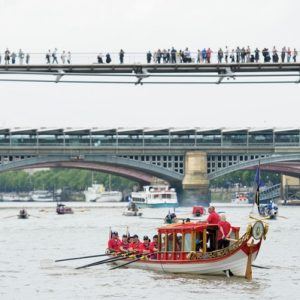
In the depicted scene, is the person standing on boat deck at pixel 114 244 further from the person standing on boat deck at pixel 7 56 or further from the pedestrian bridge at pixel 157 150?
the pedestrian bridge at pixel 157 150

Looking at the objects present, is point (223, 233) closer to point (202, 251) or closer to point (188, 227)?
point (202, 251)

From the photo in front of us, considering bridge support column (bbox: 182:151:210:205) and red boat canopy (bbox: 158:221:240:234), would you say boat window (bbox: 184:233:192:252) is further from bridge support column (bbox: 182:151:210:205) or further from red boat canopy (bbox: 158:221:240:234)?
bridge support column (bbox: 182:151:210:205)

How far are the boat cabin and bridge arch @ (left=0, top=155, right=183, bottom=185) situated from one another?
85624mm

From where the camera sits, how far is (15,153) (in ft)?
486

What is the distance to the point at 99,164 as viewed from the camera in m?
158

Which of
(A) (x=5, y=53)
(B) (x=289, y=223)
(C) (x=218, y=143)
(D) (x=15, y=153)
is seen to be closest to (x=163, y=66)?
(A) (x=5, y=53)

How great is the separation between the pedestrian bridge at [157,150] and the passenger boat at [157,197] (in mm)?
1640

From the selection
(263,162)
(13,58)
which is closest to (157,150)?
(263,162)

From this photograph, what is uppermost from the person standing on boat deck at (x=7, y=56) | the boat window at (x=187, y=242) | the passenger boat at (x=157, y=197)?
the person standing on boat deck at (x=7, y=56)

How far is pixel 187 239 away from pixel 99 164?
9783 centimetres

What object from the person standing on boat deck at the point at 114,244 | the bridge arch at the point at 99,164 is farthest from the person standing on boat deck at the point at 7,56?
the bridge arch at the point at 99,164

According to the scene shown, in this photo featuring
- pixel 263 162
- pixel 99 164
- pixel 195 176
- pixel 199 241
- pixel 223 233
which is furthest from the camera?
pixel 99 164

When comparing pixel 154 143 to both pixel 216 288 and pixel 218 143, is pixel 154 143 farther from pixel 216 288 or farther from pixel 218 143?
pixel 216 288

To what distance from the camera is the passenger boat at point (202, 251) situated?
57.6 metres
